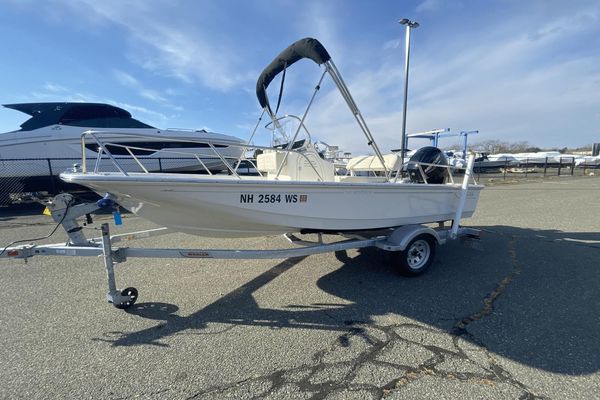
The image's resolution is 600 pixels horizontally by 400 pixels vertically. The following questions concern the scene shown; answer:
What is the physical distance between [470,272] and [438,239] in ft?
2.06

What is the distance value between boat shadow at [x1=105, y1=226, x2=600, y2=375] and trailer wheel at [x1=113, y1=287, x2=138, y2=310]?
3.3 inches

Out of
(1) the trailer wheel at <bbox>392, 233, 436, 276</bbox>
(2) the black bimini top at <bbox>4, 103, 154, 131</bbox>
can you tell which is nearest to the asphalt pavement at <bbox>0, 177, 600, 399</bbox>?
(1) the trailer wheel at <bbox>392, 233, 436, 276</bbox>

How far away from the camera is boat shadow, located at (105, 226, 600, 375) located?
273 cm

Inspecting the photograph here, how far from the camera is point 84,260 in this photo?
487cm

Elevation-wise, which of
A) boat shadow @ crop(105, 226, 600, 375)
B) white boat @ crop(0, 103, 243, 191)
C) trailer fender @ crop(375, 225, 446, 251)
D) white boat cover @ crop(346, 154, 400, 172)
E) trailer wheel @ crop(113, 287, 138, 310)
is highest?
white boat @ crop(0, 103, 243, 191)

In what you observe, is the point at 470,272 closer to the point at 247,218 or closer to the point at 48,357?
the point at 247,218

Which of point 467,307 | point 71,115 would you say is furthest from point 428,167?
point 71,115

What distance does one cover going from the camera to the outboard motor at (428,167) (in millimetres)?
5113

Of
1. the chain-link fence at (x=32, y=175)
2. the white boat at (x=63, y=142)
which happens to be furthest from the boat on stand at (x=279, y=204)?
the chain-link fence at (x=32, y=175)

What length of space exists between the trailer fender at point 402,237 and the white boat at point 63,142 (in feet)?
23.8

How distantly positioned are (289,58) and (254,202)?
7.98ft

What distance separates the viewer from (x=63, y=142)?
11867 millimetres

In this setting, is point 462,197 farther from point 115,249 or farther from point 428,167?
point 115,249

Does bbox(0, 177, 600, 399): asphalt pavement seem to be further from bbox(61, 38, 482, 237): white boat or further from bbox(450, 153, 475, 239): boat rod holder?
bbox(61, 38, 482, 237): white boat
